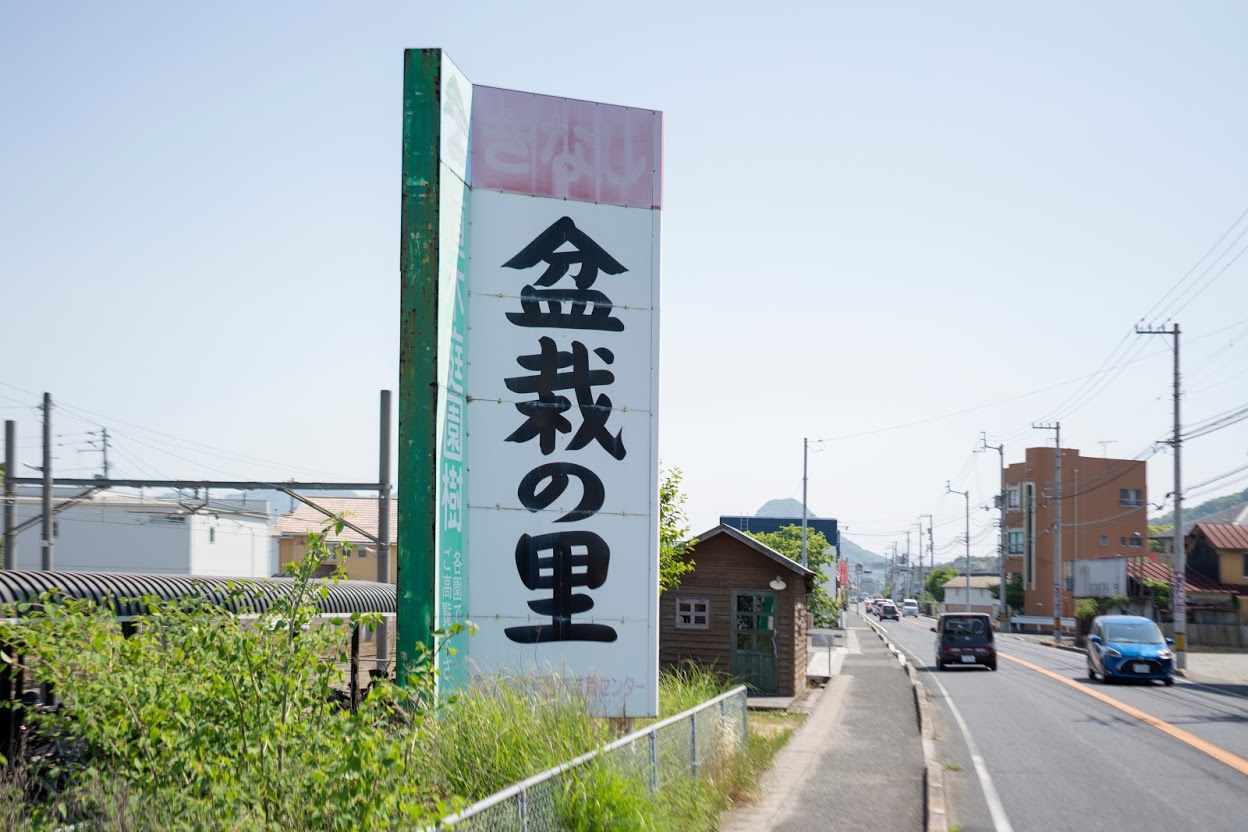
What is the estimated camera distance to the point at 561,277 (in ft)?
39.4

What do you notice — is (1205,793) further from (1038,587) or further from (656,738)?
(1038,587)

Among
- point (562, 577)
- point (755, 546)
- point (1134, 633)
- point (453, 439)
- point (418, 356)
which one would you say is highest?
point (418, 356)

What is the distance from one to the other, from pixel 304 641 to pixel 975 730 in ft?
54.2

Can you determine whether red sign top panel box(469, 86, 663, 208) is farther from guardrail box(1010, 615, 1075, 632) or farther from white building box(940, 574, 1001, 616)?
white building box(940, 574, 1001, 616)

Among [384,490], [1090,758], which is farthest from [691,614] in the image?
[1090,758]

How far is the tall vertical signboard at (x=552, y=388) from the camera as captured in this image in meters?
11.3

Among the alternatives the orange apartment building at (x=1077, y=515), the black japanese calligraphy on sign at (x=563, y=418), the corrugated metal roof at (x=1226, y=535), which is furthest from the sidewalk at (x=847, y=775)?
the orange apartment building at (x=1077, y=515)

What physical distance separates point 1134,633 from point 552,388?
2781 cm

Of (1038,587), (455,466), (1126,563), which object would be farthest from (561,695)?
(1038,587)

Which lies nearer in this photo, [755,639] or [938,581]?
[755,639]

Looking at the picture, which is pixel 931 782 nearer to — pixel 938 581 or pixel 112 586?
pixel 112 586

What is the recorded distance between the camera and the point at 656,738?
941 cm

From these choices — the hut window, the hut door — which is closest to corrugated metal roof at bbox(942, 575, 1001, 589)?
the hut door

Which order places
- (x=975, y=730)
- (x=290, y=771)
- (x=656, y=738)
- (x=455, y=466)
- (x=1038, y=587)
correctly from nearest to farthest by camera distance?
(x=290, y=771) < (x=656, y=738) < (x=455, y=466) < (x=975, y=730) < (x=1038, y=587)
